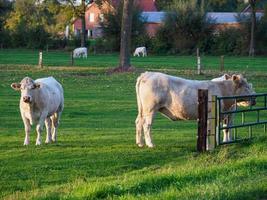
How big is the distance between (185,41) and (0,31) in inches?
1030

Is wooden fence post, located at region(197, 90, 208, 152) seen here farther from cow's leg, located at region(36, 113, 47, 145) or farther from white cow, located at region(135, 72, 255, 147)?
cow's leg, located at region(36, 113, 47, 145)

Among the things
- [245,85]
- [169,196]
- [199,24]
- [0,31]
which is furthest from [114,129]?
[0,31]

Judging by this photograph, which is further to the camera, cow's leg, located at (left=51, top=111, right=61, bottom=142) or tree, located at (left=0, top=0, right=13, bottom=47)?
tree, located at (left=0, top=0, right=13, bottom=47)

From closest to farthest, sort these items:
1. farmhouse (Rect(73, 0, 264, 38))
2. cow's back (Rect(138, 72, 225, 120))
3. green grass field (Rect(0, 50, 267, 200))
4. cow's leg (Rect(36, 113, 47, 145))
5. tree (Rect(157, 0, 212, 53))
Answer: green grass field (Rect(0, 50, 267, 200))
cow's back (Rect(138, 72, 225, 120))
cow's leg (Rect(36, 113, 47, 145))
tree (Rect(157, 0, 212, 53))
farmhouse (Rect(73, 0, 264, 38))

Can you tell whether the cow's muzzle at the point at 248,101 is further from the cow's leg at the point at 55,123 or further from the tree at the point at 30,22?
the tree at the point at 30,22

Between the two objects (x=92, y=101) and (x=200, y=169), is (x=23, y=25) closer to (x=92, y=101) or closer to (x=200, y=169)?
(x=92, y=101)

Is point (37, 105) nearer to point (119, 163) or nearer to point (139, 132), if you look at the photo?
point (139, 132)

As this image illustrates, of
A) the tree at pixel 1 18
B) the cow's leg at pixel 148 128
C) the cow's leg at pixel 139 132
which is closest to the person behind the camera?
the cow's leg at pixel 148 128

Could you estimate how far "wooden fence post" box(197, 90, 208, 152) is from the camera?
15.7m

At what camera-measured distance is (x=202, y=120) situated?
15.7m

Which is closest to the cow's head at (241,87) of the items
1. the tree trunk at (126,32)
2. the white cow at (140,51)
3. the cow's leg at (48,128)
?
the cow's leg at (48,128)

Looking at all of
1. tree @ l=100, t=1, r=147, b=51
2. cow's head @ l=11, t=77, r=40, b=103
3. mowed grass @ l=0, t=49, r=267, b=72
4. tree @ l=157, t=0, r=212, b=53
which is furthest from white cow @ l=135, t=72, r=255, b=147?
tree @ l=100, t=1, r=147, b=51

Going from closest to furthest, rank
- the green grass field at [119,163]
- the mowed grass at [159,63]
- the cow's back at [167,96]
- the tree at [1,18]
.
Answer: the green grass field at [119,163], the cow's back at [167,96], the mowed grass at [159,63], the tree at [1,18]

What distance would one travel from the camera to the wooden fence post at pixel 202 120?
1567 cm
